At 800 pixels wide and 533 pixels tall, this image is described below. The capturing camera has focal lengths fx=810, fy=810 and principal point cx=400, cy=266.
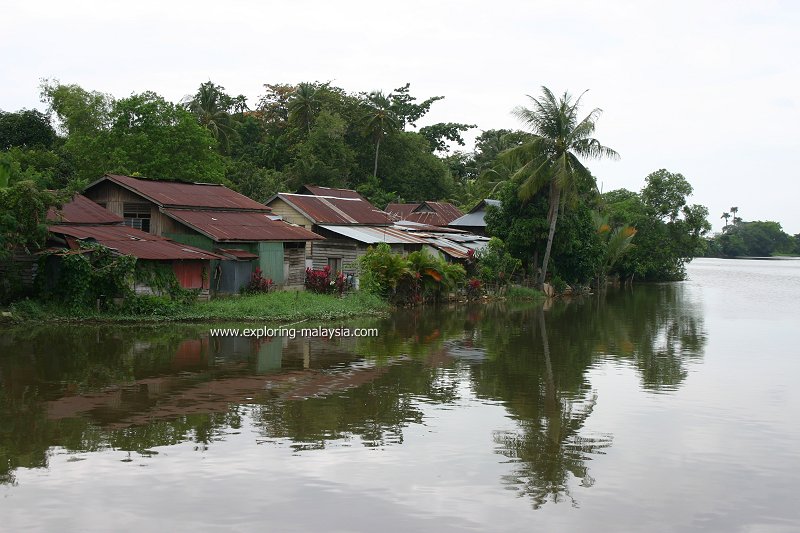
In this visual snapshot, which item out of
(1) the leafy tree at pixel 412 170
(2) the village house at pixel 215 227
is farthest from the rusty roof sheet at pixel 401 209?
(2) the village house at pixel 215 227

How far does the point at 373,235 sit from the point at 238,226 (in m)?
7.34

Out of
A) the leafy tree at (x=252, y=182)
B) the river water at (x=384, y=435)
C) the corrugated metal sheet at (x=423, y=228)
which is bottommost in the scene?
the river water at (x=384, y=435)

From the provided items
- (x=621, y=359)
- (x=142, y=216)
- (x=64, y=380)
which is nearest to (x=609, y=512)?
(x=64, y=380)

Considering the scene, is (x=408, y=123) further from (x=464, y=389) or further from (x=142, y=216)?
(x=464, y=389)

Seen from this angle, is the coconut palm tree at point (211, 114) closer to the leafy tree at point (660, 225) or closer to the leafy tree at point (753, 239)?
the leafy tree at point (660, 225)

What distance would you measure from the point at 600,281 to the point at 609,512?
137ft

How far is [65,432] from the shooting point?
1152 centimetres

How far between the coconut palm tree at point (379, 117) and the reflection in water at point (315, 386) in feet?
121

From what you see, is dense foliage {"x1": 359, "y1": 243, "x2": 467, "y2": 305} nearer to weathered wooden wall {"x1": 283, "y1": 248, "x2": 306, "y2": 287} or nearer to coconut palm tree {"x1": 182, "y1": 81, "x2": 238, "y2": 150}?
weathered wooden wall {"x1": 283, "y1": 248, "x2": 306, "y2": 287}

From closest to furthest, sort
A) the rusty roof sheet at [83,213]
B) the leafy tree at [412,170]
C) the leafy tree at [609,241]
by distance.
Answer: the rusty roof sheet at [83,213]
the leafy tree at [609,241]
the leafy tree at [412,170]

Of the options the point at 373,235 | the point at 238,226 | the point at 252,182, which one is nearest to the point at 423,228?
the point at 373,235

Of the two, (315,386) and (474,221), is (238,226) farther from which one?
(474,221)

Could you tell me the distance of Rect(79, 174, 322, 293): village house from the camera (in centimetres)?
2731

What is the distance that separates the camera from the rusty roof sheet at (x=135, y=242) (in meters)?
23.9
